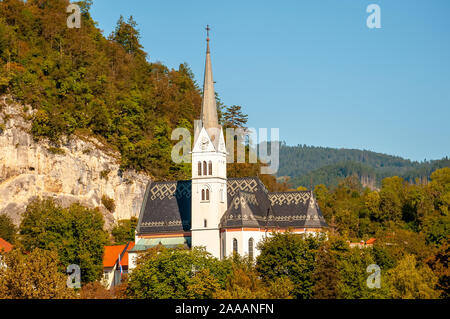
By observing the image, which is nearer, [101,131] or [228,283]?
[228,283]

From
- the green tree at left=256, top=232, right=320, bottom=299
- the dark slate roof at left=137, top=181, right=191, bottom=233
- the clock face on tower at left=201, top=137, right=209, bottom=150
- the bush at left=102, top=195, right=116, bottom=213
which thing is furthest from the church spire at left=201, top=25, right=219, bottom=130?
the bush at left=102, top=195, right=116, bottom=213

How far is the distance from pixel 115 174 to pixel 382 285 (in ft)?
156

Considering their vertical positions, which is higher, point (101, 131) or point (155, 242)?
point (101, 131)

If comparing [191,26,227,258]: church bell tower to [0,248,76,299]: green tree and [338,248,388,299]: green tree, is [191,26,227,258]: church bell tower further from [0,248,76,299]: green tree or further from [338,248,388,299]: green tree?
[0,248,76,299]: green tree

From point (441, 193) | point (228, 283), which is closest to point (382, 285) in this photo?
point (228, 283)

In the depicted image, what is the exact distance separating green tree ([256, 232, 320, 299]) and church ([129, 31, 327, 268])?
4.16m

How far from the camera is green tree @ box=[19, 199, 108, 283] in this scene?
77.9 m

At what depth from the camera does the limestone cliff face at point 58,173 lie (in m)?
91.2

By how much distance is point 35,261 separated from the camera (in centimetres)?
6178

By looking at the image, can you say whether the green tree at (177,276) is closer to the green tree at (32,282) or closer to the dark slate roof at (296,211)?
the green tree at (32,282)

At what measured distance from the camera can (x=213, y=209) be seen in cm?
7788

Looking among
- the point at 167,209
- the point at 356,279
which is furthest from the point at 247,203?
the point at 356,279

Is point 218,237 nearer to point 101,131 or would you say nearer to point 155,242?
point 155,242
